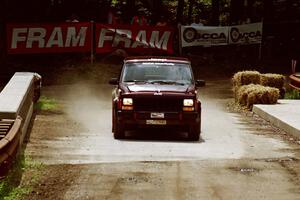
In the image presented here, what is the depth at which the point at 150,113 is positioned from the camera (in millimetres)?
14461

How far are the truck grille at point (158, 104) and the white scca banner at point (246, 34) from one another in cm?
2143

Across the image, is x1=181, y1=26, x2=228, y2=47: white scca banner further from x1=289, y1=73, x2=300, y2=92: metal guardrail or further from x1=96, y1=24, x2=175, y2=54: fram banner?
x1=289, y1=73, x2=300, y2=92: metal guardrail

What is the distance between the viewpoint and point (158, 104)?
47.6ft

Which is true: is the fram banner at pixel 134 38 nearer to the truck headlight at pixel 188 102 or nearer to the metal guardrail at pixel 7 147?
the truck headlight at pixel 188 102

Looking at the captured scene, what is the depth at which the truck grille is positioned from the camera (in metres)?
14.5

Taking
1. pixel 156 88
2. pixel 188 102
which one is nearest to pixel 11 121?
pixel 156 88

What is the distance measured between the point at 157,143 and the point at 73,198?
5.35m

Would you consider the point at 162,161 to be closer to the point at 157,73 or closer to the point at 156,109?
the point at 156,109

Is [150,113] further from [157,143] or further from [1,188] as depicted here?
[1,188]

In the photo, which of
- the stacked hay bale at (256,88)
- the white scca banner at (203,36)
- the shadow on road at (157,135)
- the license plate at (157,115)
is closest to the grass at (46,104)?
the shadow on road at (157,135)

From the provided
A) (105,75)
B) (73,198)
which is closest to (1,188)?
(73,198)

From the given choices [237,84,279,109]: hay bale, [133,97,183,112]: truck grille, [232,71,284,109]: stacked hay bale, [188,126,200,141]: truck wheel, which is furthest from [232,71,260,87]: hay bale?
[133,97,183,112]: truck grille

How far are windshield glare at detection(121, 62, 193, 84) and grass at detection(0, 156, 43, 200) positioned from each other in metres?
4.58

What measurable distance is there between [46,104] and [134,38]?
1276 centimetres
